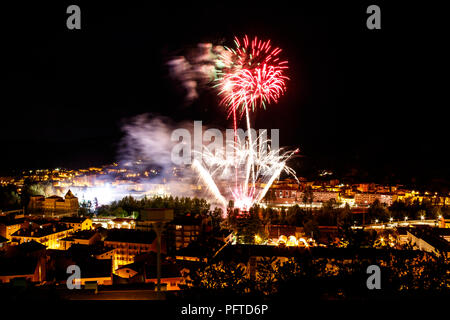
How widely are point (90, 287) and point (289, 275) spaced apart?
3337 mm

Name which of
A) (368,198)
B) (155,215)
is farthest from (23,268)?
(368,198)

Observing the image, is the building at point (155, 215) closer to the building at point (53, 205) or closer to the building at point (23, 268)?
the building at point (23, 268)

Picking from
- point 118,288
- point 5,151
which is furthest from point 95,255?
point 5,151

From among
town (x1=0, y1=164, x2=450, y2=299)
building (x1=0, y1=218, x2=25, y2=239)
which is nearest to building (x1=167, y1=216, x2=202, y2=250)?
town (x1=0, y1=164, x2=450, y2=299)

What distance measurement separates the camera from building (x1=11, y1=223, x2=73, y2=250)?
9570 millimetres

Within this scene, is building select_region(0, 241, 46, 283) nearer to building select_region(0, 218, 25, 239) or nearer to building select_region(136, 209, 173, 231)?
building select_region(0, 218, 25, 239)

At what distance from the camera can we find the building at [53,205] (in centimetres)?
1754

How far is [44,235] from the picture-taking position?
9.69 metres

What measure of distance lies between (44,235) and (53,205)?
930 cm

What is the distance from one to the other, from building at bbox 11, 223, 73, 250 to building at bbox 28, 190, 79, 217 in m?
7.13

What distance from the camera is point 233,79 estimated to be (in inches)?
259

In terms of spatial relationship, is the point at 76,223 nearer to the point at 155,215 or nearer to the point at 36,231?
the point at 36,231
